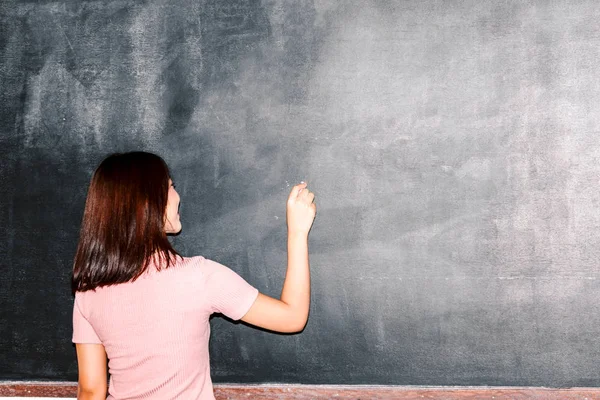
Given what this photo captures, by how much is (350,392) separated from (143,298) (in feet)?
3.19

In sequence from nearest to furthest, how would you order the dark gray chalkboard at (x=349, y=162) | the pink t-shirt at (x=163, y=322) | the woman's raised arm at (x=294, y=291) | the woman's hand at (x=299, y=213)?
1. the pink t-shirt at (x=163, y=322)
2. the woman's raised arm at (x=294, y=291)
3. the woman's hand at (x=299, y=213)
4. the dark gray chalkboard at (x=349, y=162)

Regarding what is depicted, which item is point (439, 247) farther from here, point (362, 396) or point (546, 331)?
point (362, 396)

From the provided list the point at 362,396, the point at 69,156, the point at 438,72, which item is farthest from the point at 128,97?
the point at 362,396

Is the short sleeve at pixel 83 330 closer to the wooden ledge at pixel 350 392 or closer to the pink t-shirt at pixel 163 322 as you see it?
the pink t-shirt at pixel 163 322

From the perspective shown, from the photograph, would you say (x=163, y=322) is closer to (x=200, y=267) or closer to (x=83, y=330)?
(x=200, y=267)

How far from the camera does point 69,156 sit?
78.7 inches

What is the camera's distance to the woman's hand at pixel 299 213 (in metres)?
1.61

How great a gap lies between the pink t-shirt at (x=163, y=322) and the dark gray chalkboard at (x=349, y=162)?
0.63 m

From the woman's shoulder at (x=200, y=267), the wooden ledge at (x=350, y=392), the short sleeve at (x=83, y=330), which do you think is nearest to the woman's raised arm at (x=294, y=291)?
the woman's shoulder at (x=200, y=267)

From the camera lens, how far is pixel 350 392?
74.4 inches

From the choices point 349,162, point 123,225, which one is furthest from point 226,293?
point 349,162

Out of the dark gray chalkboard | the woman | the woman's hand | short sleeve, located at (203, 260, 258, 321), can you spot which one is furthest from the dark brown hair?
the dark gray chalkboard

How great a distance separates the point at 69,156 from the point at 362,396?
146 cm

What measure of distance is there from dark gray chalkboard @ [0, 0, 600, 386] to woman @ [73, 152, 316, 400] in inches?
22.0
